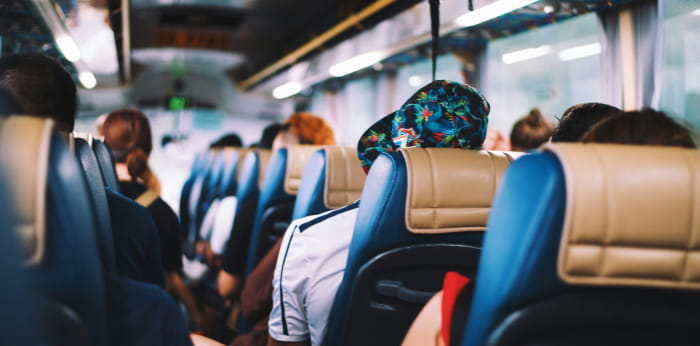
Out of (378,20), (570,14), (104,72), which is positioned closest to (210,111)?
(104,72)

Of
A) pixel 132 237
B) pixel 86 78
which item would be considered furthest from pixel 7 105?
pixel 86 78

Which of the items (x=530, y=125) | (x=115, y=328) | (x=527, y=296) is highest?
(x=530, y=125)

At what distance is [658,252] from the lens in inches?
36.6

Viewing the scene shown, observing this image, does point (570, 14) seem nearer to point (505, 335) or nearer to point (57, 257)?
point (505, 335)

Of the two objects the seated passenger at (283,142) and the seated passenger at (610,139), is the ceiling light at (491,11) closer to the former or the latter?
the seated passenger at (283,142)

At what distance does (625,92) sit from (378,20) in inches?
124

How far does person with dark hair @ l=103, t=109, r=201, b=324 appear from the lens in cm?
274

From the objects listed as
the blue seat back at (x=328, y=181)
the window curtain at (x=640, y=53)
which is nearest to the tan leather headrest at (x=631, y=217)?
the blue seat back at (x=328, y=181)

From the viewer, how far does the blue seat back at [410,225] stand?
5.10 feet

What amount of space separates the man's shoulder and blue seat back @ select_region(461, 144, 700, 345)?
890mm

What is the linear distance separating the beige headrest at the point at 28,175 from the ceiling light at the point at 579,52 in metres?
4.78

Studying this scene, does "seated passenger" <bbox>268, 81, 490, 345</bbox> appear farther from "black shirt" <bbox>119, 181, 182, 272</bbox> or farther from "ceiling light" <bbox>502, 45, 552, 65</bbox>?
"ceiling light" <bbox>502, 45, 552, 65</bbox>

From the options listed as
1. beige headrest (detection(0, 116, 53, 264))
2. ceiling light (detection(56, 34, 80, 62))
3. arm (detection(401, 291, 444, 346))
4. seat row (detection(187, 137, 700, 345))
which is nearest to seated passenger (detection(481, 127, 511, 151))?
arm (detection(401, 291, 444, 346))

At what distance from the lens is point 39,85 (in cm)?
126
